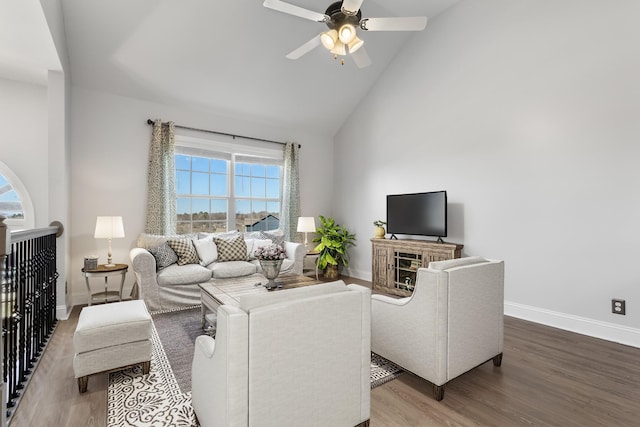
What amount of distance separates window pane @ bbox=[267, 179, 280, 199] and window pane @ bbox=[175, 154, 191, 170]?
1458mm

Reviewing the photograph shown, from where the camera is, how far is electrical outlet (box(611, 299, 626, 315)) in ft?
10.2

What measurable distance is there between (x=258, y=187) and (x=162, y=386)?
4054mm

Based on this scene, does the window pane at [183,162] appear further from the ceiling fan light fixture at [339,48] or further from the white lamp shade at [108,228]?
the ceiling fan light fixture at [339,48]

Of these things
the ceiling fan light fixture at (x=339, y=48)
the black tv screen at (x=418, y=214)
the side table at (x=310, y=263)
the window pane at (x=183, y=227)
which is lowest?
the side table at (x=310, y=263)

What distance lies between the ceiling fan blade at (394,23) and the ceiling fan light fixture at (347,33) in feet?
0.52

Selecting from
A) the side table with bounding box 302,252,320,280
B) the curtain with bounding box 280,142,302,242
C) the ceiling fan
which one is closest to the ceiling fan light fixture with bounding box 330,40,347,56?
the ceiling fan

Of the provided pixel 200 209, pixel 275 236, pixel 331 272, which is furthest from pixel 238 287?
pixel 331 272

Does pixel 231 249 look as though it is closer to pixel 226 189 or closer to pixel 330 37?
pixel 226 189

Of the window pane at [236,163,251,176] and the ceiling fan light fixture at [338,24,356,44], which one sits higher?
the ceiling fan light fixture at [338,24,356,44]

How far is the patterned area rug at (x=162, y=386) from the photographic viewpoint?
6.30ft

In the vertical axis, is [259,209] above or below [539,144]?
below

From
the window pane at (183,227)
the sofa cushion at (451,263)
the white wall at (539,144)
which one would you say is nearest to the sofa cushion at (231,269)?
the window pane at (183,227)

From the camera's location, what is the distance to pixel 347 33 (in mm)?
2752

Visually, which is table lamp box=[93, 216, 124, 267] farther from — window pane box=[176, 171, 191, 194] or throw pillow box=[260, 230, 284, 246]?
throw pillow box=[260, 230, 284, 246]
